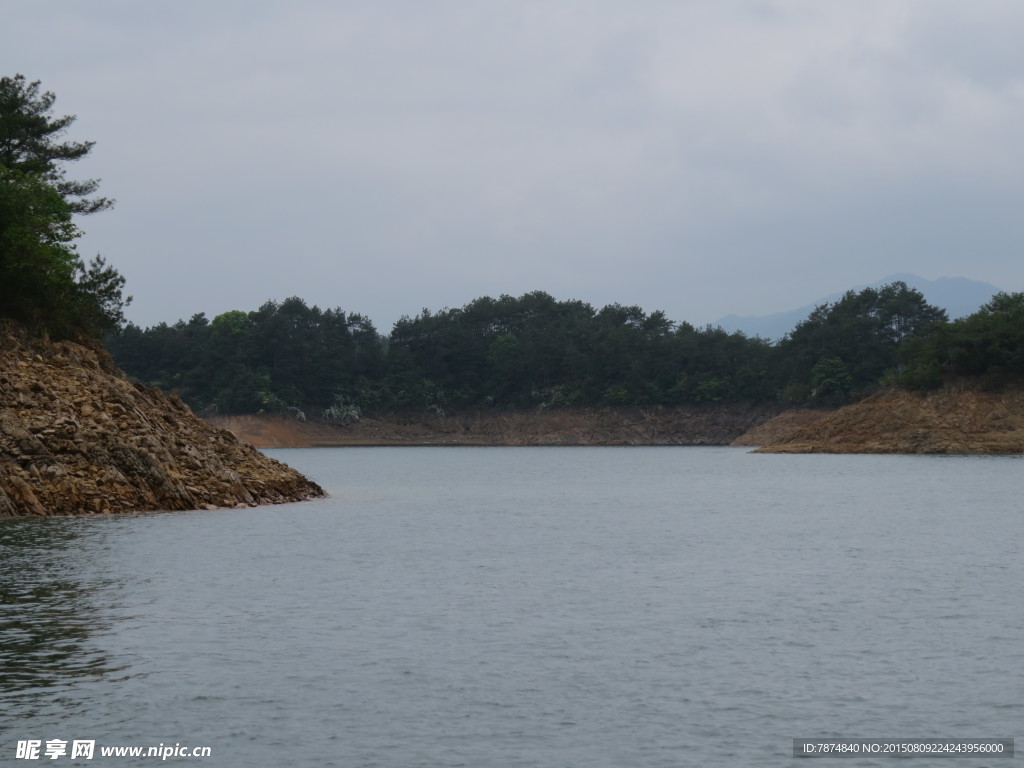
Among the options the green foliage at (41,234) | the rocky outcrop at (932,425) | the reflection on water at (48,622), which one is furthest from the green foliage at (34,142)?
the rocky outcrop at (932,425)

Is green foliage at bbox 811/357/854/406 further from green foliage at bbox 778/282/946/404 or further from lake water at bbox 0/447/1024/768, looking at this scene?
lake water at bbox 0/447/1024/768

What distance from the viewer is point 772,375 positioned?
15700 cm

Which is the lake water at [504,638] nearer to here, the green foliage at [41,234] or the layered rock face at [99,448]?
the layered rock face at [99,448]

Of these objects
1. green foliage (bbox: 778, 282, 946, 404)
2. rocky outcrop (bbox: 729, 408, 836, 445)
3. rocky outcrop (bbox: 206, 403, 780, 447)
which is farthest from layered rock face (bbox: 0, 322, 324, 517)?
rocky outcrop (bbox: 206, 403, 780, 447)

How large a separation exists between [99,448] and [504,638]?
27509 millimetres

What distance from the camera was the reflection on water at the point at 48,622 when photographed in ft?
56.1

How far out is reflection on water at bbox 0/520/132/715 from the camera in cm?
1709

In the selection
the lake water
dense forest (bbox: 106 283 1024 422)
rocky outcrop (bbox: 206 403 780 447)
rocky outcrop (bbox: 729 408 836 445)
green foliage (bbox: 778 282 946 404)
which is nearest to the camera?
the lake water

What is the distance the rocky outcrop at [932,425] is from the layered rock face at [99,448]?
2713 inches

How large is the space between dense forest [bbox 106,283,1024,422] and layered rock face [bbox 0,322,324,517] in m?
99.9

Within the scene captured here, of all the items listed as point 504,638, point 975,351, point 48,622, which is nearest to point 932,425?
point 975,351

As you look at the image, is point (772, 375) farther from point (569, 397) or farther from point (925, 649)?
point (925, 649)

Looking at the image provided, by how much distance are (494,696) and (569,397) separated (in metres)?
154

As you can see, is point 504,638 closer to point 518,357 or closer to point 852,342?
point 852,342
